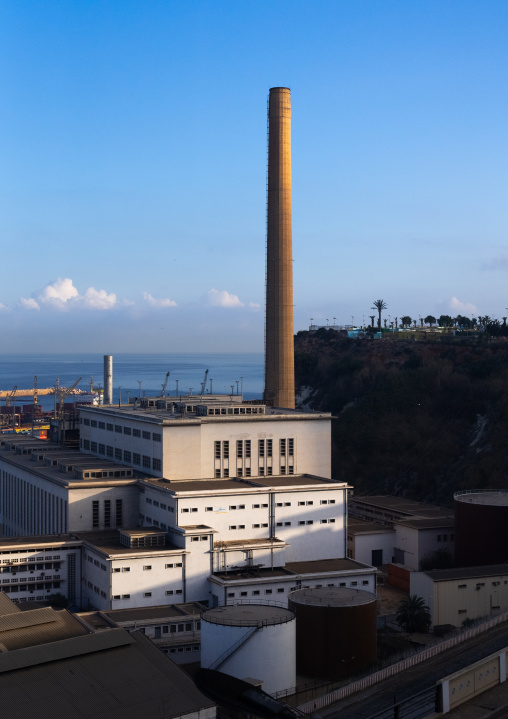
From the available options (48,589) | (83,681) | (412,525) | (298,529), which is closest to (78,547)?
(48,589)

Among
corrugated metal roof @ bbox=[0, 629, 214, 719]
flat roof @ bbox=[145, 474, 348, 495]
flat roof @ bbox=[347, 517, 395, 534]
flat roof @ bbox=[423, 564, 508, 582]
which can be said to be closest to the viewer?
corrugated metal roof @ bbox=[0, 629, 214, 719]

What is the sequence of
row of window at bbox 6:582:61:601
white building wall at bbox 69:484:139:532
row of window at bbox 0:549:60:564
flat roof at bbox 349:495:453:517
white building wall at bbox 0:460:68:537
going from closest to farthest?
row of window at bbox 0:549:60:564
row of window at bbox 6:582:61:601
white building wall at bbox 69:484:139:532
white building wall at bbox 0:460:68:537
flat roof at bbox 349:495:453:517

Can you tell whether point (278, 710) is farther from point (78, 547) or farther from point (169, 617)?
point (78, 547)

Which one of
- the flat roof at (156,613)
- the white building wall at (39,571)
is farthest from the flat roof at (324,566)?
the white building wall at (39,571)

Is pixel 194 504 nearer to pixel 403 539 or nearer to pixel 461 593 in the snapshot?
pixel 461 593

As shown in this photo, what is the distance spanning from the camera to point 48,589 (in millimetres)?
53375

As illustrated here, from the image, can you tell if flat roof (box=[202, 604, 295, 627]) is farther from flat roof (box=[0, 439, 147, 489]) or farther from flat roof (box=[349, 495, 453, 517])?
flat roof (box=[349, 495, 453, 517])

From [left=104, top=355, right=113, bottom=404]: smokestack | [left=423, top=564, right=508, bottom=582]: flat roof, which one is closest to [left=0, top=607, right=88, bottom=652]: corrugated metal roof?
[left=423, top=564, right=508, bottom=582]: flat roof

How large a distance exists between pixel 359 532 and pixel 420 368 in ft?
193

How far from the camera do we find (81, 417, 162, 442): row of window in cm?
6098

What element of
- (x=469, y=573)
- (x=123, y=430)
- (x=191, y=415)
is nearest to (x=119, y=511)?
(x=123, y=430)

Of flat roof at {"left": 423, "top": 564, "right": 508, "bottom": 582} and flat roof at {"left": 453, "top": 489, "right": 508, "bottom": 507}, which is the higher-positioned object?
flat roof at {"left": 453, "top": 489, "right": 508, "bottom": 507}

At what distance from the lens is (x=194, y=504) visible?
53.6 metres

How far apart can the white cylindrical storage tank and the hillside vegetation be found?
158ft
